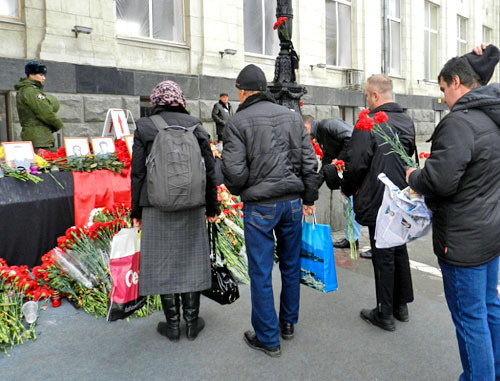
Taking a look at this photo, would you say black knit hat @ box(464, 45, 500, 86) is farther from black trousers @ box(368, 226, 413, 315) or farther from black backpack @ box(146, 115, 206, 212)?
black backpack @ box(146, 115, 206, 212)

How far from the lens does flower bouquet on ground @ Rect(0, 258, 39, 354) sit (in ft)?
11.3

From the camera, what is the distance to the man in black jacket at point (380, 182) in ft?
11.8

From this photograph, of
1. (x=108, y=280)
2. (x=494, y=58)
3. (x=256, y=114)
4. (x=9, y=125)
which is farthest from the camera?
(x=9, y=125)

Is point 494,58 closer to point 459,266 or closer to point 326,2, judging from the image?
point 459,266

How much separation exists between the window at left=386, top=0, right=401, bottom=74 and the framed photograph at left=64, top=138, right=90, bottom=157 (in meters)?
15.5

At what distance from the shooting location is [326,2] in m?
16.3

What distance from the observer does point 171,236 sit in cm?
345

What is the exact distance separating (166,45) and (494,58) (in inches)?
381

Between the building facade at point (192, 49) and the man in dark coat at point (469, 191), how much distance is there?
8.05 m

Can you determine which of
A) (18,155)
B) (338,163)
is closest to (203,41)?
(18,155)

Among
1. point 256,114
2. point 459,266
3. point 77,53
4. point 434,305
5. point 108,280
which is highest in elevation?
point 77,53

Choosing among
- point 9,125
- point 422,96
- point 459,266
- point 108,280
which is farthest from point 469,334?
point 422,96

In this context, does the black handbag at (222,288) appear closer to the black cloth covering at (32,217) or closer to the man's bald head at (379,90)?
the man's bald head at (379,90)

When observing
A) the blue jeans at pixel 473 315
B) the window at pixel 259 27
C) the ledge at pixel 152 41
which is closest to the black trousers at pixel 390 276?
the blue jeans at pixel 473 315
